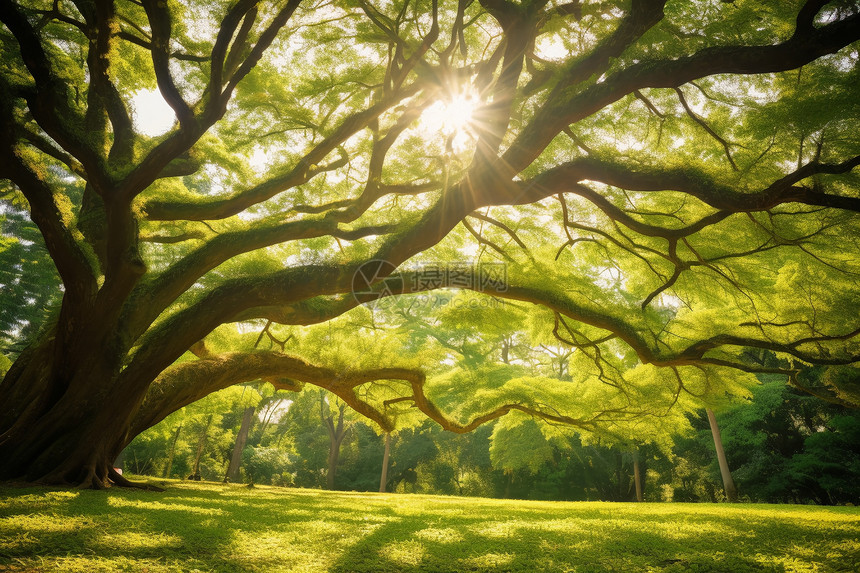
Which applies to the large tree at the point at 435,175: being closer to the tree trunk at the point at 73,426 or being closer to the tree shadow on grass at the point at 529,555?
the tree trunk at the point at 73,426

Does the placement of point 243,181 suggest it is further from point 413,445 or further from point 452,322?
point 413,445

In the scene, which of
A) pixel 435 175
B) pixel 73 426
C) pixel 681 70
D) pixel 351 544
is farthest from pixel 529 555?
pixel 435 175

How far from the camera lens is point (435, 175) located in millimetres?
8336

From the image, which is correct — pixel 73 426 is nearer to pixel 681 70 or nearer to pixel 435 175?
pixel 435 175

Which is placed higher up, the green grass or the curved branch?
the curved branch

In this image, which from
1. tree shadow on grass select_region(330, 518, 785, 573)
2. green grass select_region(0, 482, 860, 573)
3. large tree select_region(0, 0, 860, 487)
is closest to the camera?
green grass select_region(0, 482, 860, 573)

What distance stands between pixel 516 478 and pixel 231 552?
24519 mm

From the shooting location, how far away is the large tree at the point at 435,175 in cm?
459

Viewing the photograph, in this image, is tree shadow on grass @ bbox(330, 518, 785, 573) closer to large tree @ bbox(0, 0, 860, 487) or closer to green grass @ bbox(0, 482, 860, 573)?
green grass @ bbox(0, 482, 860, 573)

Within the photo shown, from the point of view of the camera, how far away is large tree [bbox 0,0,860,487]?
459cm

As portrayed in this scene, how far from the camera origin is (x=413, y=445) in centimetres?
2642

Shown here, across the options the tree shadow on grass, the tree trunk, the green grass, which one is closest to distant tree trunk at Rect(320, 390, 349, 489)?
the tree trunk

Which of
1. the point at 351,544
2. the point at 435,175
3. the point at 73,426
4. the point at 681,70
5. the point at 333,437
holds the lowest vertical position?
the point at 333,437

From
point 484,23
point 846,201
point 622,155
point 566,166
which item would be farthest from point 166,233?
point 846,201
